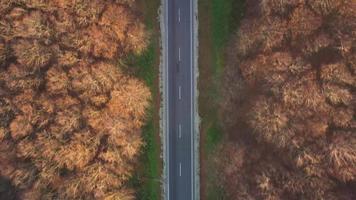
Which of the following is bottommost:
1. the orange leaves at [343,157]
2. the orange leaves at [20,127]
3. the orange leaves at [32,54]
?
the orange leaves at [343,157]

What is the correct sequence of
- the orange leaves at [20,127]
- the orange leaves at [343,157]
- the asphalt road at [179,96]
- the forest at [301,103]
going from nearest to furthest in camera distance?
the orange leaves at [343,157], the forest at [301,103], the orange leaves at [20,127], the asphalt road at [179,96]

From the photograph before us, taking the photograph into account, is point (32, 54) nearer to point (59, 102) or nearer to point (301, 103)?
point (59, 102)

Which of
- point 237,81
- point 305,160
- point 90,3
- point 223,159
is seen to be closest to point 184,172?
point 223,159

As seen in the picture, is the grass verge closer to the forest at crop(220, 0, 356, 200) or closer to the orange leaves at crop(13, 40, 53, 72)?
the orange leaves at crop(13, 40, 53, 72)

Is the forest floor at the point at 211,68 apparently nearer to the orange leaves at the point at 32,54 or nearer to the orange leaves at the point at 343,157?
the orange leaves at the point at 343,157

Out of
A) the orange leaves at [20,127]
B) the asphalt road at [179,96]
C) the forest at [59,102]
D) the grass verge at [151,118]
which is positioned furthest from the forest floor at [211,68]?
the orange leaves at [20,127]

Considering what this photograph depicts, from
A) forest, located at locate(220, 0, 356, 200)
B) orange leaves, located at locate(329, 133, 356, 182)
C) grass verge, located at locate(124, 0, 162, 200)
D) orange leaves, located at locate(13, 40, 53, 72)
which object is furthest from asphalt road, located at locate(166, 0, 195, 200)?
orange leaves, located at locate(329, 133, 356, 182)

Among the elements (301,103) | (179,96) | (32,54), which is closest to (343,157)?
(301,103)
